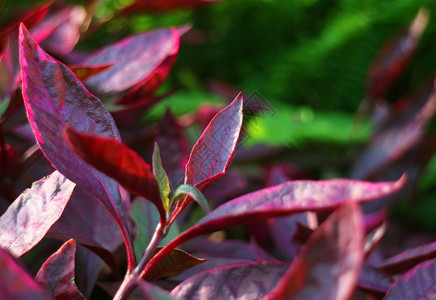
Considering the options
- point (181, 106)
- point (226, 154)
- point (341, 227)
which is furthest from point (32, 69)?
point (181, 106)

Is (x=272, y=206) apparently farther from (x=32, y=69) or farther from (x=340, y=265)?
(x=32, y=69)

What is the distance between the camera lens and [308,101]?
87.4 inches

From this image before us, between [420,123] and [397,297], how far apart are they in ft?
2.50

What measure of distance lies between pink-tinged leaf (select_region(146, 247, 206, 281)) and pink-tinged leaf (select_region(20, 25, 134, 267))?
3cm

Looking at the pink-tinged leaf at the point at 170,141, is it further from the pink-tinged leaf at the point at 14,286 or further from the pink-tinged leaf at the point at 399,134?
the pink-tinged leaf at the point at 399,134

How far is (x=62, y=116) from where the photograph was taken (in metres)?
0.40

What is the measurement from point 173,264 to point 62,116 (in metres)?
0.15

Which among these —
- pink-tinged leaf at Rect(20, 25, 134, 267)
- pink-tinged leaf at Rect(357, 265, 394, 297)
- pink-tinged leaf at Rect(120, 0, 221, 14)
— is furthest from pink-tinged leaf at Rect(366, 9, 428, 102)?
pink-tinged leaf at Rect(20, 25, 134, 267)

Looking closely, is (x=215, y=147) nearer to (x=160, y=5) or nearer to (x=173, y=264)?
(x=173, y=264)

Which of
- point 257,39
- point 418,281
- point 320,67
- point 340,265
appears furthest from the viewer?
point 257,39

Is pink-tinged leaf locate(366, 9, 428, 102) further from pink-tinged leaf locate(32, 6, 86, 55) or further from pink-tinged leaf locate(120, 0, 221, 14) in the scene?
pink-tinged leaf locate(32, 6, 86, 55)

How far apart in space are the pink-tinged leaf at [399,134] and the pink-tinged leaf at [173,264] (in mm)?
774

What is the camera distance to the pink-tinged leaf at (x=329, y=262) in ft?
0.83

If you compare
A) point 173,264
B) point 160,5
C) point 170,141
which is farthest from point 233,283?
point 160,5
